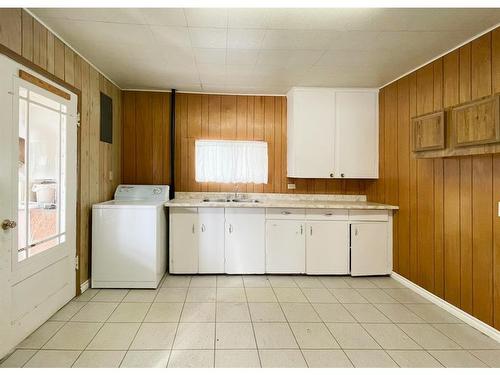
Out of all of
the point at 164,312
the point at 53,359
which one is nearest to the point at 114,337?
the point at 53,359

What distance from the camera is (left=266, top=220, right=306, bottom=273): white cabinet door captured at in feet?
11.9

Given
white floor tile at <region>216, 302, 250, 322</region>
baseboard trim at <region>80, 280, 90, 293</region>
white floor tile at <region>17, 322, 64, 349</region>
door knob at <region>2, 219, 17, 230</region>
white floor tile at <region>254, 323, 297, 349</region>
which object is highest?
door knob at <region>2, 219, 17, 230</region>

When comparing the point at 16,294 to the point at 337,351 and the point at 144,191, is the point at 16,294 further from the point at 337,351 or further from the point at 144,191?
the point at 337,351

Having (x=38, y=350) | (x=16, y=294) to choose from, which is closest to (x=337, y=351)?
(x=38, y=350)

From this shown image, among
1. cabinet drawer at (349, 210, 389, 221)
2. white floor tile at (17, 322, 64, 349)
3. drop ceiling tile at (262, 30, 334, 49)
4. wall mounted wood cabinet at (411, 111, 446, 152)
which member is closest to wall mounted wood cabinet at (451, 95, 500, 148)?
wall mounted wood cabinet at (411, 111, 446, 152)

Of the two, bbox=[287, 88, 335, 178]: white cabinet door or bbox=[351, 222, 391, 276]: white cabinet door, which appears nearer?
bbox=[351, 222, 391, 276]: white cabinet door

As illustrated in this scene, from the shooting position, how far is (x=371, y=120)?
3910mm

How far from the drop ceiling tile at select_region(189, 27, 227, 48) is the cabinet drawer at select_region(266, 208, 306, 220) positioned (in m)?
1.92

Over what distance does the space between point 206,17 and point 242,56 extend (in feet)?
2.41

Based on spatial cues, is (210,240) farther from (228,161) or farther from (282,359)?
(282,359)

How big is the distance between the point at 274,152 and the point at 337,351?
9.02 ft

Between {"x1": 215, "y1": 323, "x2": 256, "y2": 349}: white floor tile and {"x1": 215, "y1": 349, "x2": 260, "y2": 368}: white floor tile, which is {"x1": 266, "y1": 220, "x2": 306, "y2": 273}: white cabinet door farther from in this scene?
Result: {"x1": 215, "y1": 349, "x2": 260, "y2": 368}: white floor tile

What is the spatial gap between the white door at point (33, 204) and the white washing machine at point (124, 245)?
30cm

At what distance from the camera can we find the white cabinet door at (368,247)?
3.61 m
